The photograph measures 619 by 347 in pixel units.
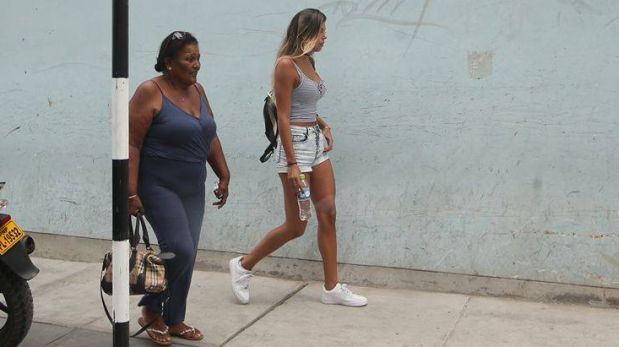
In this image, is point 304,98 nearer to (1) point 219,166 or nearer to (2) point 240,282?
(1) point 219,166

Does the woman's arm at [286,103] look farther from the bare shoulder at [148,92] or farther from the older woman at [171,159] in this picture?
the bare shoulder at [148,92]

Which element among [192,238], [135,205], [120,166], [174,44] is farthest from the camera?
[192,238]

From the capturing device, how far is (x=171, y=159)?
438 cm

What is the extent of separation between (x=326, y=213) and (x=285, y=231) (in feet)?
0.95

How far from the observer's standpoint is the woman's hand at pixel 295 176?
15.8 feet

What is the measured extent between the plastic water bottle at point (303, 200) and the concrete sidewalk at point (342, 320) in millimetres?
636

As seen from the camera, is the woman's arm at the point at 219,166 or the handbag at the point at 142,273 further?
the woman's arm at the point at 219,166

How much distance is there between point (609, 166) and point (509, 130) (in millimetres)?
638

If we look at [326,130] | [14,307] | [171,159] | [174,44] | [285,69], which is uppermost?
[174,44]

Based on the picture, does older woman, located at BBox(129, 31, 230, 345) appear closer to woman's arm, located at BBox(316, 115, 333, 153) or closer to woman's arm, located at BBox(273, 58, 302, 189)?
woman's arm, located at BBox(273, 58, 302, 189)

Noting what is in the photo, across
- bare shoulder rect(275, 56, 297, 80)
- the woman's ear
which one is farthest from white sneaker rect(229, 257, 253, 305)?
the woman's ear

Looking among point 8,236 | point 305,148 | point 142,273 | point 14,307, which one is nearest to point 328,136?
point 305,148

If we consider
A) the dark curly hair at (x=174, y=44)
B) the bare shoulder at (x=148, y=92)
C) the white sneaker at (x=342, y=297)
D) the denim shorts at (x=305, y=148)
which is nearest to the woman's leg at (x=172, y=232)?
the bare shoulder at (x=148, y=92)

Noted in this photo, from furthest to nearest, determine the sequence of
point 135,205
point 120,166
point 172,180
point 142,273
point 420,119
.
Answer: point 420,119
point 172,180
point 135,205
point 142,273
point 120,166
